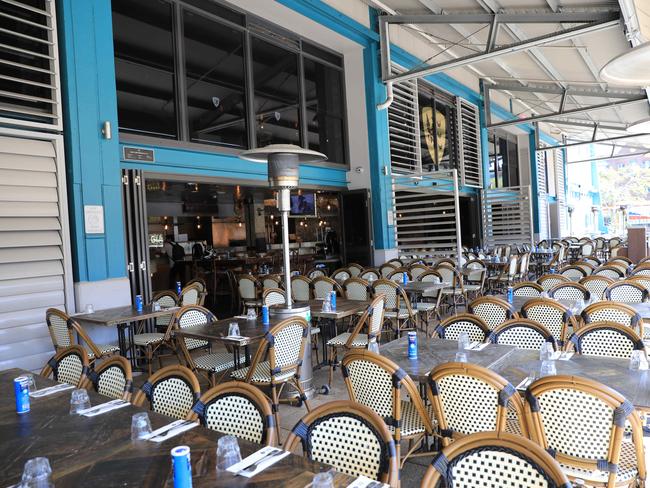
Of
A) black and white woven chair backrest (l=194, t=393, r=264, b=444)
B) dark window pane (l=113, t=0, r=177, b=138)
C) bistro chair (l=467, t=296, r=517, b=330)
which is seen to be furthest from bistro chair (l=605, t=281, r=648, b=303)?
dark window pane (l=113, t=0, r=177, b=138)

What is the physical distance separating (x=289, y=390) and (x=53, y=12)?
15.4 feet

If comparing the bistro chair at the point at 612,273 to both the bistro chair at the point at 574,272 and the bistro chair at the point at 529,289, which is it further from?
the bistro chair at the point at 529,289

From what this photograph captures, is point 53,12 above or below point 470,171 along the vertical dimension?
above

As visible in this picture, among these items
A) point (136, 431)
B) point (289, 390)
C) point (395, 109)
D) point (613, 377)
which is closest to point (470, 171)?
point (395, 109)

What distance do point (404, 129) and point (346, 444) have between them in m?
10.4

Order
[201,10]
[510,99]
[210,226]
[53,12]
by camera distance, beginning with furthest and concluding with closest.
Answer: [510,99], [210,226], [201,10], [53,12]

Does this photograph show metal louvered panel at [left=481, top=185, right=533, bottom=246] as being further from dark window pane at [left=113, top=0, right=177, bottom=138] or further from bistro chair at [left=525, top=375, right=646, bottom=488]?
bistro chair at [left=525, top=375, right=646, bottom=488]

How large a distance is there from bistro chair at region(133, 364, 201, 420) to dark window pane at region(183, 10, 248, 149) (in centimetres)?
549

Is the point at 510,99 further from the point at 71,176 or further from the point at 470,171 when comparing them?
the point at 71,176

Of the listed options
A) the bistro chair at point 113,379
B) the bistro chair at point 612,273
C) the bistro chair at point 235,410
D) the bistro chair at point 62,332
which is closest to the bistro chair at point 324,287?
the bistro chair at point 62,332

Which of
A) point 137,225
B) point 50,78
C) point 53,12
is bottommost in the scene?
point 137,225

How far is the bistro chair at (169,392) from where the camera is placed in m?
2.55

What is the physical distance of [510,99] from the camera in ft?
59.0

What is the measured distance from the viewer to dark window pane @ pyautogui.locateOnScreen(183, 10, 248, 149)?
782 centimetres
